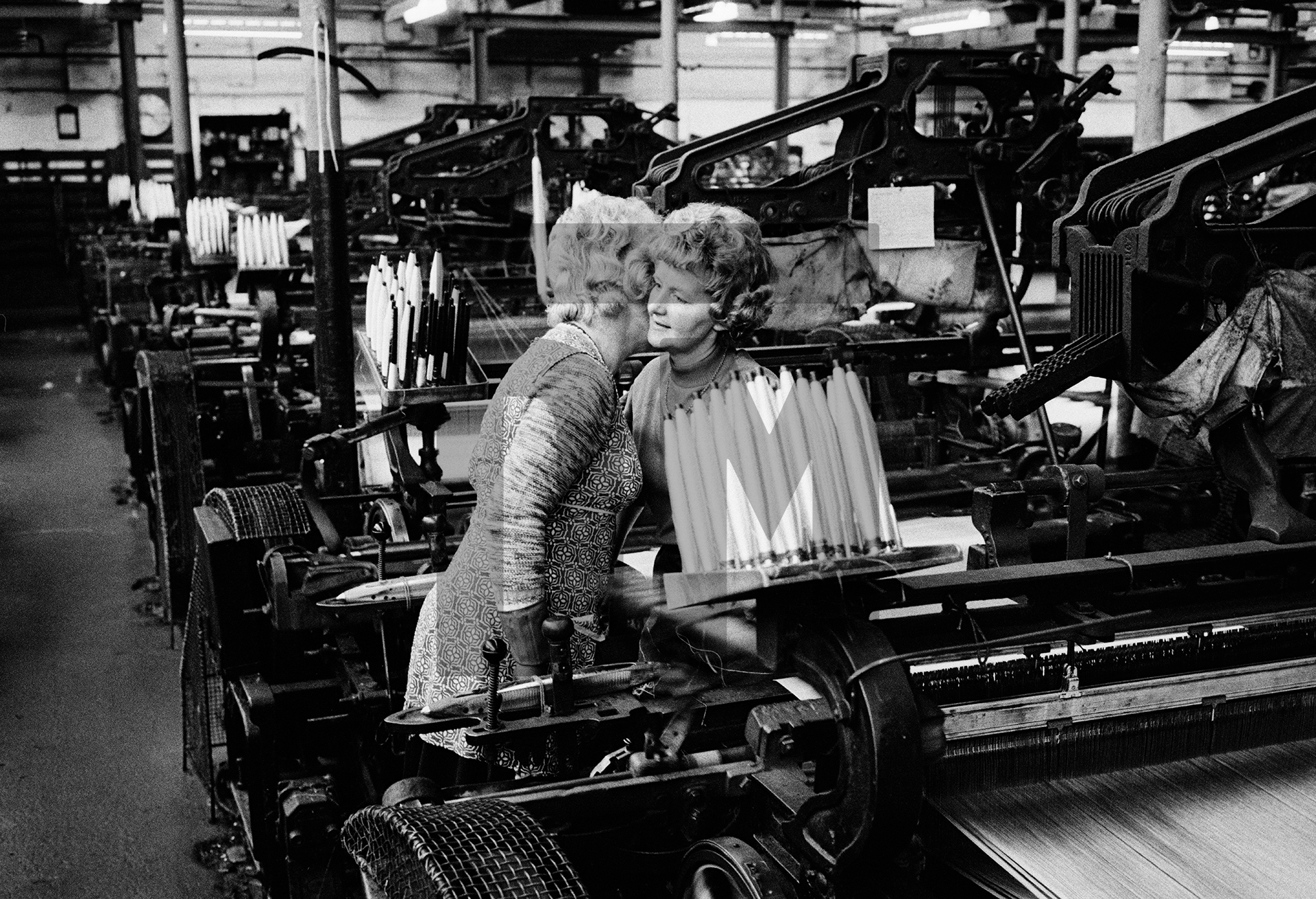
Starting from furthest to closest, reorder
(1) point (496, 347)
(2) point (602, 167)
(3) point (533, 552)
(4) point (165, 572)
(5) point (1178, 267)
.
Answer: (2) point (602, 167) < (1) point (496, 347) < (4) point (165, 572) < (5) point (1178, 267) < (3) point (533, 552)

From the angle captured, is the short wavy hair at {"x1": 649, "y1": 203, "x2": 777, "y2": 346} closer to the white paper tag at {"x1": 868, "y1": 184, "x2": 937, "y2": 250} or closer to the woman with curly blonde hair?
the woman with curly blonde hair

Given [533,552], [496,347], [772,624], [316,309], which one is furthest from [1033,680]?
[496,347]

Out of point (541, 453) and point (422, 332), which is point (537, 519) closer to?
point (541, 453)

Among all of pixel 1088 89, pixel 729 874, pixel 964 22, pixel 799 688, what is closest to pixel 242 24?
pixel 964 22

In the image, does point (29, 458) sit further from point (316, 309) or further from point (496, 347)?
point (316, 309)

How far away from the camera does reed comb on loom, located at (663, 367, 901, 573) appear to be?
1506 millimetres

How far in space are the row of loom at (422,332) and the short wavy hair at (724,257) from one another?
3.47 feet

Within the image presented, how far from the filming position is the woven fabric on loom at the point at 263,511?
2922mm

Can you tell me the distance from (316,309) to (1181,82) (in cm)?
1873

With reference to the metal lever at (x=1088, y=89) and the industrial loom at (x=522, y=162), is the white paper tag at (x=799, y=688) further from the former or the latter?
the industrial loom at (x=522, y=162)

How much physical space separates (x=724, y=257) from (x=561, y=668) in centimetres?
65

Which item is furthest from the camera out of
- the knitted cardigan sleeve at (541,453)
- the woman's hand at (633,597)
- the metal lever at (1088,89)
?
the metal lever at (1088,89)

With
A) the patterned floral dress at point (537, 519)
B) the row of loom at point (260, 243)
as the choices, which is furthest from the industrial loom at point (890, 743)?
the row of loom at point (260, 243)

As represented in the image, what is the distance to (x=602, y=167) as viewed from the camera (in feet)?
22.0
